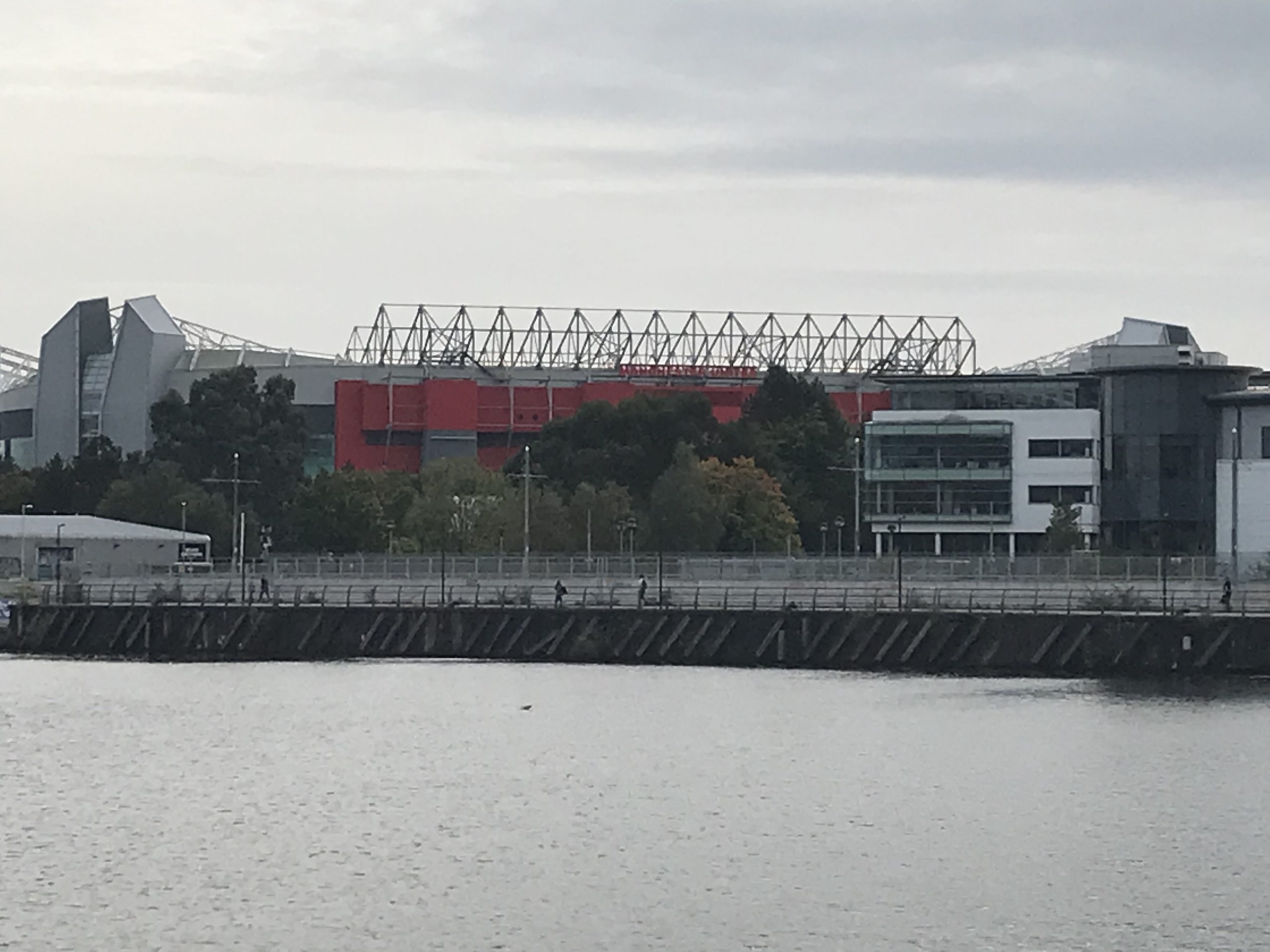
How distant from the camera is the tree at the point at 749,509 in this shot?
165m

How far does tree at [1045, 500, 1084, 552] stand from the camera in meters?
157

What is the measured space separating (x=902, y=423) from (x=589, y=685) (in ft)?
250

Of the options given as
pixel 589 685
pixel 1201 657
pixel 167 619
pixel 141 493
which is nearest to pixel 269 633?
pixel 167 619

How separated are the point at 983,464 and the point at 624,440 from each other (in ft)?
85.0

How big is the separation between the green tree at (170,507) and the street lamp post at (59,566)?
13.0 m

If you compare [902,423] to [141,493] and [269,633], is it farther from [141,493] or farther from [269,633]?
[269,633]

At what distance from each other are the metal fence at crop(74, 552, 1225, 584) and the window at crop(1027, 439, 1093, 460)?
37653 mm

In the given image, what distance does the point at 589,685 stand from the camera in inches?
4016

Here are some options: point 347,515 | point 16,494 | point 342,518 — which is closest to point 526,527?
point 347,515

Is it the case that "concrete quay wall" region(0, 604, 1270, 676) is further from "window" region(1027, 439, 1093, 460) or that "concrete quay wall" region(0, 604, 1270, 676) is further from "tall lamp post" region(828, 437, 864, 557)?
"window" region(1027, 439, 1093, 460)

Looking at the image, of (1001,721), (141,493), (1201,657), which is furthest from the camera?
(141,493)

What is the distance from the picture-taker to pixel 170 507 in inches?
7101

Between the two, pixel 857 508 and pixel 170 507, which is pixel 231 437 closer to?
pixel 170 507

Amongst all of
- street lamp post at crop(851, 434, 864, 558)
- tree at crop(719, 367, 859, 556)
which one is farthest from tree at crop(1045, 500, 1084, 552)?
tree at crop(719, 367, 859, 556)
